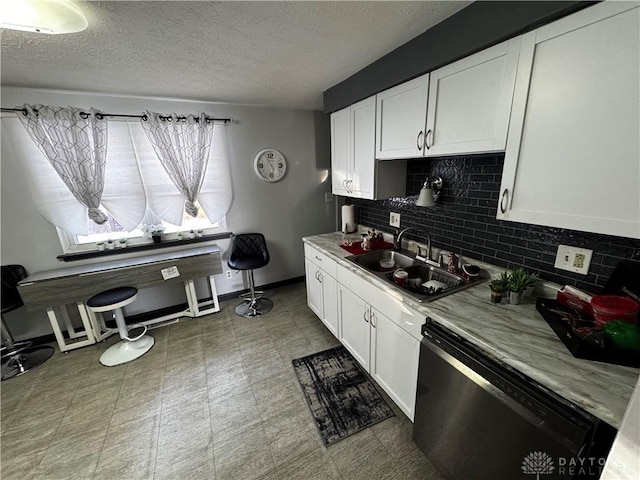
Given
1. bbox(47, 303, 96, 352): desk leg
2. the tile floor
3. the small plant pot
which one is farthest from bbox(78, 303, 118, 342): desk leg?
the small plant pot

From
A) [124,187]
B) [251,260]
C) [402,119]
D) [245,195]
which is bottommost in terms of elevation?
[251,260]

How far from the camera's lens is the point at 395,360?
1.59m

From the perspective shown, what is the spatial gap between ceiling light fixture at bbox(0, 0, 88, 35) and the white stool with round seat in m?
1.96

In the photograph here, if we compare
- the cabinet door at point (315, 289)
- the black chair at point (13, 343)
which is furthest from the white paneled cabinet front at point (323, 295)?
the black chair at point (13, 343)

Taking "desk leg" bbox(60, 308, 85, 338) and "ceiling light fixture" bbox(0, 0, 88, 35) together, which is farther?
"desk leg" bbox(60, 308, 85, 338)

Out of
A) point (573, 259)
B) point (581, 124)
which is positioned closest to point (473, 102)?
point (581, 124)

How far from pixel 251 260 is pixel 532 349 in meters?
2.57

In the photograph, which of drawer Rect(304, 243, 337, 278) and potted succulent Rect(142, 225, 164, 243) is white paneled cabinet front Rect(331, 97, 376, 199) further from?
potted succulent Rect(142, 225, 164, 243)

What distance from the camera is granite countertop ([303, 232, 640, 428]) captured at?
2.51 ft

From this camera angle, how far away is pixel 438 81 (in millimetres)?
1430

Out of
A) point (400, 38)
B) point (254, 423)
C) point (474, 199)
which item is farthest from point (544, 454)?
point (400, 38)

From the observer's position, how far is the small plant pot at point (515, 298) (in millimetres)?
1263

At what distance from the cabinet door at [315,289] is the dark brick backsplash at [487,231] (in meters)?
0.98

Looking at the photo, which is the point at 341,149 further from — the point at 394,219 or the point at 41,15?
the point at 41,15
